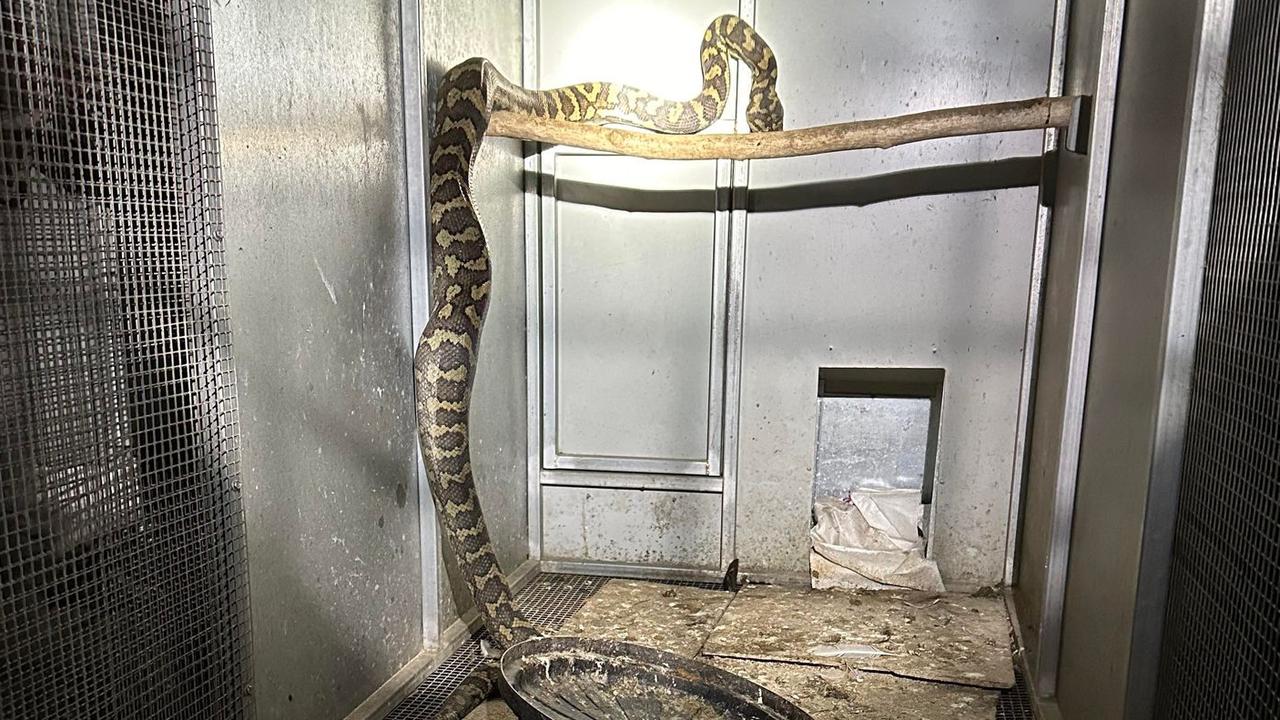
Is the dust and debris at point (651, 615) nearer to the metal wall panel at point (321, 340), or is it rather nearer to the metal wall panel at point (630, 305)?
the metal wall panel at point (630, 305)

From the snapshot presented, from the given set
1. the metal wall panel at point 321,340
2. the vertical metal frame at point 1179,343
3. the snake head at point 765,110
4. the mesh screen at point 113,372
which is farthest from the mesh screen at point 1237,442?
the snake head at point 765,110

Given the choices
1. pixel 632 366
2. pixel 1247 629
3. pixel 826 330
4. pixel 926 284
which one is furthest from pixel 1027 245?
pixel 1247 629

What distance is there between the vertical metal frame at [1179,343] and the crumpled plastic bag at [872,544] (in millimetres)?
2070

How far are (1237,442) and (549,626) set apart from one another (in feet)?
8.63

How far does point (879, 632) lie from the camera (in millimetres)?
3279

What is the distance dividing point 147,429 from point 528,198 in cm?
249

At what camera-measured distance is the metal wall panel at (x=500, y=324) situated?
3.16m

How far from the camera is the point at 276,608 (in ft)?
6.95

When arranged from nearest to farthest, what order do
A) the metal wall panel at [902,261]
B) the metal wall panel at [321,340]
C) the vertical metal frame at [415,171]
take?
the metal wall panel at [321,340], the vertical metal frame at [415,171], the metal wall panel at [902,261]

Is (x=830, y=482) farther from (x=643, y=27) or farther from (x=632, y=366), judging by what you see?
(x=643, y=27)

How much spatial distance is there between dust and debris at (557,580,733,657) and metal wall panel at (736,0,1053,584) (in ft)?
1.79

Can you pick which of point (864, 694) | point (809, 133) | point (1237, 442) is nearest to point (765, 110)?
point (809, 133)

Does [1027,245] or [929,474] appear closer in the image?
[1027,245]

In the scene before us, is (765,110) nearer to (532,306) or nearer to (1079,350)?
(532,306)
